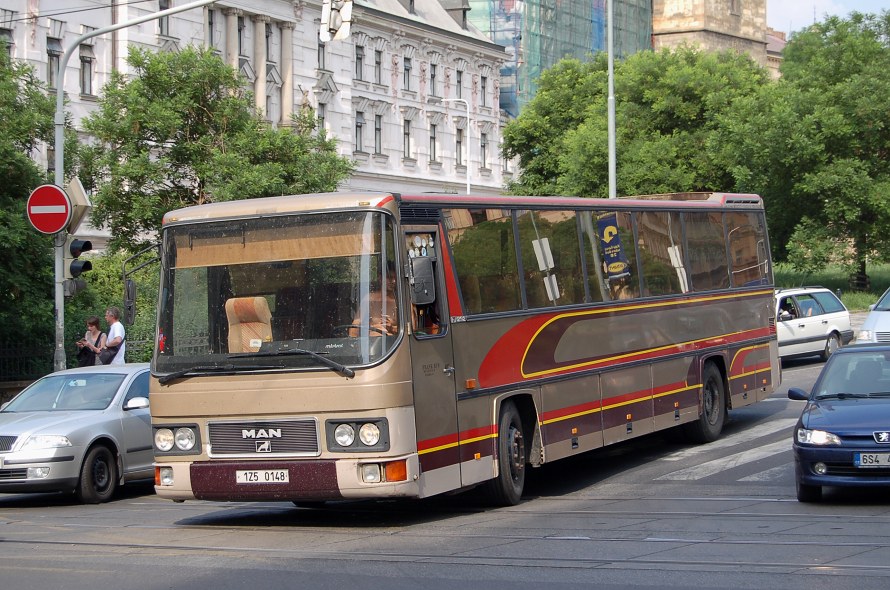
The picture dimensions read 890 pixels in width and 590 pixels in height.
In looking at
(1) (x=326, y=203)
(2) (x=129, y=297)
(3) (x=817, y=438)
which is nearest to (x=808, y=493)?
(3) (x=817, y=438)

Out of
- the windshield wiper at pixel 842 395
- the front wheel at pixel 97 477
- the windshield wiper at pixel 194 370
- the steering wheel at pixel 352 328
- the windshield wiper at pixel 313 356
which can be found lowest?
the front wheel at pixel 97 477

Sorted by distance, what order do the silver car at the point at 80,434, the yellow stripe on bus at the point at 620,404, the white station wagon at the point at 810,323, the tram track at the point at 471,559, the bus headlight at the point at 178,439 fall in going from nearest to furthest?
the tram track at the point at 471,559 → the bus headlight at the point at 178,439 → the yellow stripe on bus at the point at 620,404 → the silver car at the point at 80,434 → the white station wagon at the point at 810,323

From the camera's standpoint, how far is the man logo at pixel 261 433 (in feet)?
36.8

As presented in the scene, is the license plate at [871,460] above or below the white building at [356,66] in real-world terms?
below

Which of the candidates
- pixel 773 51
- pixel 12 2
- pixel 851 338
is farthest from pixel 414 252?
pixel 773 51

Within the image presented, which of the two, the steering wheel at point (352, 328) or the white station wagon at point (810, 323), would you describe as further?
the white station wagon at point (810, 323)

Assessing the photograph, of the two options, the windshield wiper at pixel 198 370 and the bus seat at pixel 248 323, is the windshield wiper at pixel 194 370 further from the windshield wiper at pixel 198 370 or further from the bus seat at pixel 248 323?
the bus seat at pixel 248 323

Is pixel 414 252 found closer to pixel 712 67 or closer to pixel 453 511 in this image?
pixel 453 511

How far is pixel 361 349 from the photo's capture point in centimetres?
1102

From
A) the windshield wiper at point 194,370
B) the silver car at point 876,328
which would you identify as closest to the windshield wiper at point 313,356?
the windshield wiper at point 194,370

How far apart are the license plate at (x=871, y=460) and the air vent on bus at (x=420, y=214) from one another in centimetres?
428

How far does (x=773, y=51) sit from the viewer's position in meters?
132

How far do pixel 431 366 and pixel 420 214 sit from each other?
139 cm

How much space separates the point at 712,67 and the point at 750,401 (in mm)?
41970
